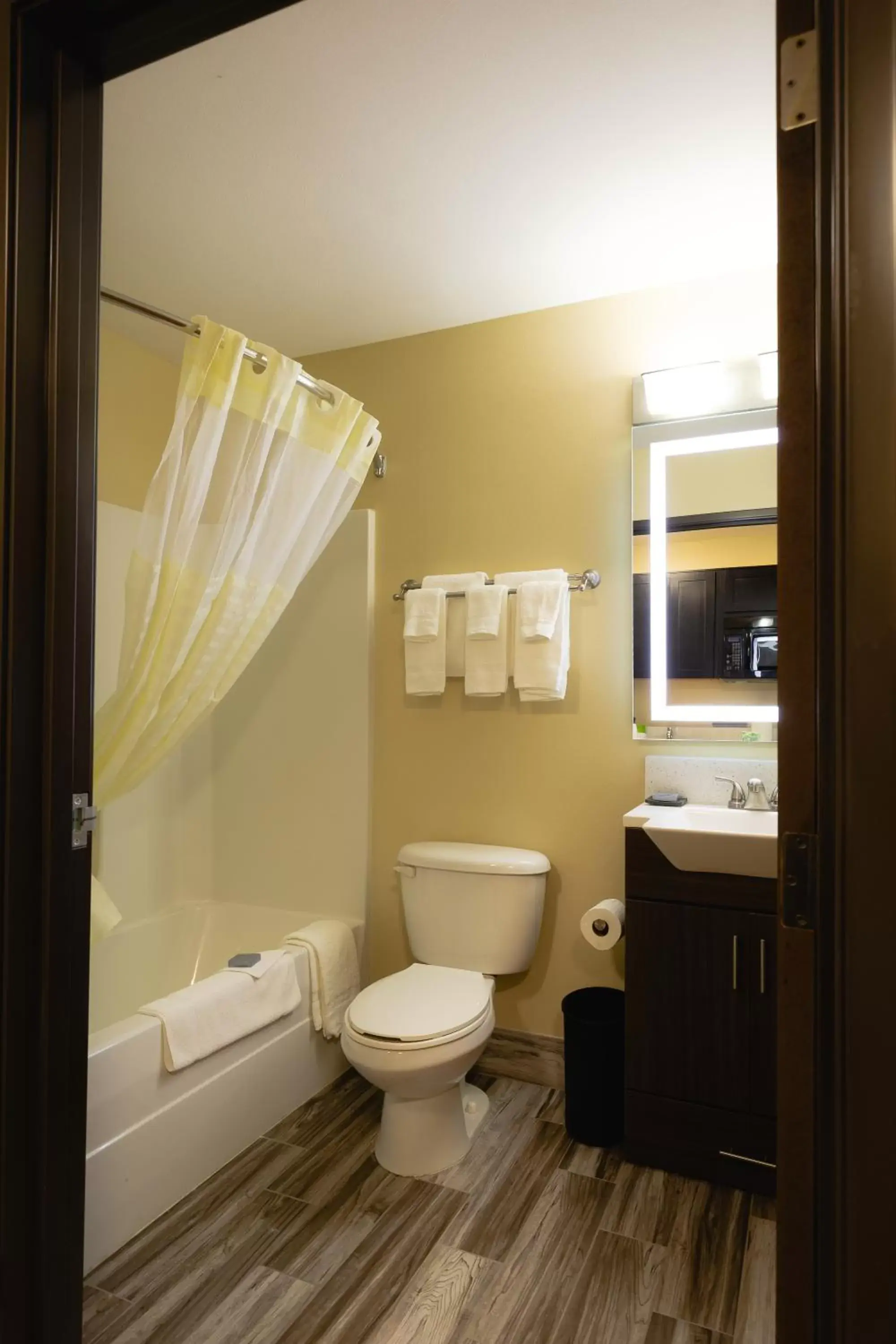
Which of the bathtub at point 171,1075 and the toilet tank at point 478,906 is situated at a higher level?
the toilet tank at point 478,906

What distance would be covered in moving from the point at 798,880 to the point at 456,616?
2.08m

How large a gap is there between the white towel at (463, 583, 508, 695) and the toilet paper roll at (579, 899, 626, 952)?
2.39 ft

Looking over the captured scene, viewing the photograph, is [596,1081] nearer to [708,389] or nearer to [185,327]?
[708,389]

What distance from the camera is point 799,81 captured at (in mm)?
831

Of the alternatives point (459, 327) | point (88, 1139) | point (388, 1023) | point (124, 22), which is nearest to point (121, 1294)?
point (88, 1139)

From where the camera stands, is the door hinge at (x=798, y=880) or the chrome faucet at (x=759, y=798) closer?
the door hinge at (x=798, y=880)

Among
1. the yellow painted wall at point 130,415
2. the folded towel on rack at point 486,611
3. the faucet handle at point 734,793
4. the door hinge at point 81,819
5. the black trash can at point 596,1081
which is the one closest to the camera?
the door hinge at point 81,819

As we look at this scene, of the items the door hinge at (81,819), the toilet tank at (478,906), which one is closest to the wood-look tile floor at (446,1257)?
the toilet tank at (478,906)

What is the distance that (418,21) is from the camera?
5.34 feet

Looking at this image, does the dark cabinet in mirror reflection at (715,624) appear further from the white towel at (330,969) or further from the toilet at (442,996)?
the white towel at (330,969)

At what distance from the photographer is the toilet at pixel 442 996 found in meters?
2.12

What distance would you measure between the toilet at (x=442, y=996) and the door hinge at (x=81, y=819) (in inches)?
44.2

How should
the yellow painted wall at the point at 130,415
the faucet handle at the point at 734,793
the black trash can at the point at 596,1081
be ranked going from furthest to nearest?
the yellow painted wall at the point at 130,415 → the faucet handle at the point at 734,793 → the black trash can at the point at 596,1081

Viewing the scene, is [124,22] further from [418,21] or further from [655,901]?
[655,901]
